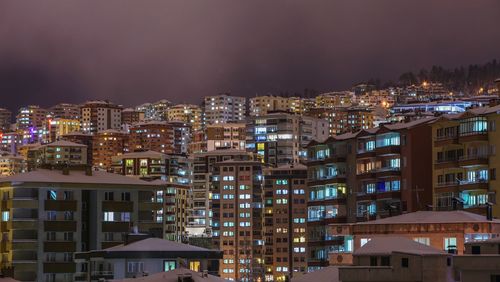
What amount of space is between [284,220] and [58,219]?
88.9 metres

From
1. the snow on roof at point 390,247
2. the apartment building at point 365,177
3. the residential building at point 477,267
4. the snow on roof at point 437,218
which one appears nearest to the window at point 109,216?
the apartment building at point 365,177

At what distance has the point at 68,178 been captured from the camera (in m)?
84.8

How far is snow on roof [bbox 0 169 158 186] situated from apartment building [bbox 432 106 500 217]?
2155cm

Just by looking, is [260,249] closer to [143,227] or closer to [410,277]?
[143,227]

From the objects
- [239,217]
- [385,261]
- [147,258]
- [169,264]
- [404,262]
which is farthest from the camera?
[239,217]

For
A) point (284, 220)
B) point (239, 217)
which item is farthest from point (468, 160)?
point (239, 217)

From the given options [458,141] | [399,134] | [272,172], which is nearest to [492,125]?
[458,141]

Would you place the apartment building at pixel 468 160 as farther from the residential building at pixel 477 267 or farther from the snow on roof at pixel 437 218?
the residential building at pixel 477 267

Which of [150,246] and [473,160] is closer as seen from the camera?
[150,246]

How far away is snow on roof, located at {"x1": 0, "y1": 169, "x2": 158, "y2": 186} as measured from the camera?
83188 millimetres

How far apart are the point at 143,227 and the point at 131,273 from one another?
2381cm

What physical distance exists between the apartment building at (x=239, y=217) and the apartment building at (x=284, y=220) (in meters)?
2.96

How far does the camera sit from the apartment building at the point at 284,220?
164 metres

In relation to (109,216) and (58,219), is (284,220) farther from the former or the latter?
(58,219)
